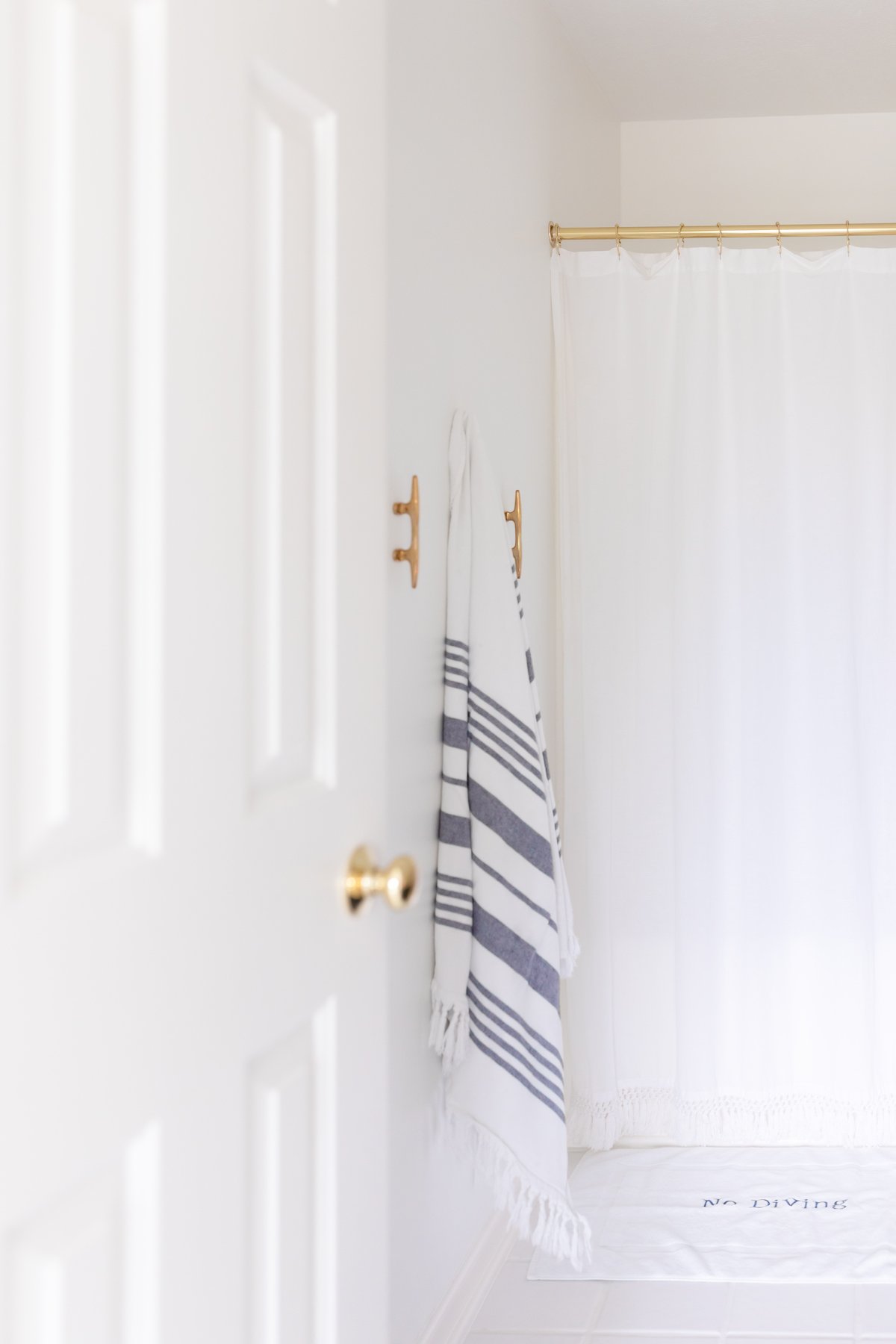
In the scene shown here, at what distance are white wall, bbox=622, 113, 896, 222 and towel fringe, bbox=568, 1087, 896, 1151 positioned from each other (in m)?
2.23

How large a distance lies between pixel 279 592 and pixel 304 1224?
0.47 metres

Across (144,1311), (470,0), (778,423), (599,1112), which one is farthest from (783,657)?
(144,1311)

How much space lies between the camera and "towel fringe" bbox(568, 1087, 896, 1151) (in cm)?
261

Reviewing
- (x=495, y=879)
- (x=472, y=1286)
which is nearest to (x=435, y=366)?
(x=495, y=879)

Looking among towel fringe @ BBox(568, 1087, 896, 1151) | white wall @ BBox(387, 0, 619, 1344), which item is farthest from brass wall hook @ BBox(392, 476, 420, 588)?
towel fringe @ BBox(568, 1087, 896, 1151)

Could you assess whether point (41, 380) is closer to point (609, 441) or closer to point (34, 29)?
point (34, 29)

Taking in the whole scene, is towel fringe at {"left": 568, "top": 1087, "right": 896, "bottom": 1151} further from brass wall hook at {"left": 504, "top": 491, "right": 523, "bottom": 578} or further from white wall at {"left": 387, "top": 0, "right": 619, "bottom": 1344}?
brass wall hook at {"left": 504, "top": 491, "right": 523, "bottom": 578}

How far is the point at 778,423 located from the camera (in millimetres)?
2578

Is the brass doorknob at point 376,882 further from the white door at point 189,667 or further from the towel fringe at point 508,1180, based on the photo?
Result: the towel fringe at point 508,1180

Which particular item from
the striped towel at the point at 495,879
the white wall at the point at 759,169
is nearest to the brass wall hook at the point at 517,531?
the striped towel at the point at 495,879

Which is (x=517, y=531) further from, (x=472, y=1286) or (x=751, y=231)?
(x=472, y=1286)

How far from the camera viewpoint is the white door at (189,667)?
0.65 metres

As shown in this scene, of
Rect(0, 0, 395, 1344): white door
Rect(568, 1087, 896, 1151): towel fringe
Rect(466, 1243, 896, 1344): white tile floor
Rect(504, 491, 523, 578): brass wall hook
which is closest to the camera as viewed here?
Rect(0, 0, 395, 1344): white door

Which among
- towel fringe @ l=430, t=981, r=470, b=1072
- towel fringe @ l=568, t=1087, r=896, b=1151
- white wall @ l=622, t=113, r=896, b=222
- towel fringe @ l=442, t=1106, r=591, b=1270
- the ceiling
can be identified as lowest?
→ towel fringe @ l=568, t=1087, r=896, b=1151
